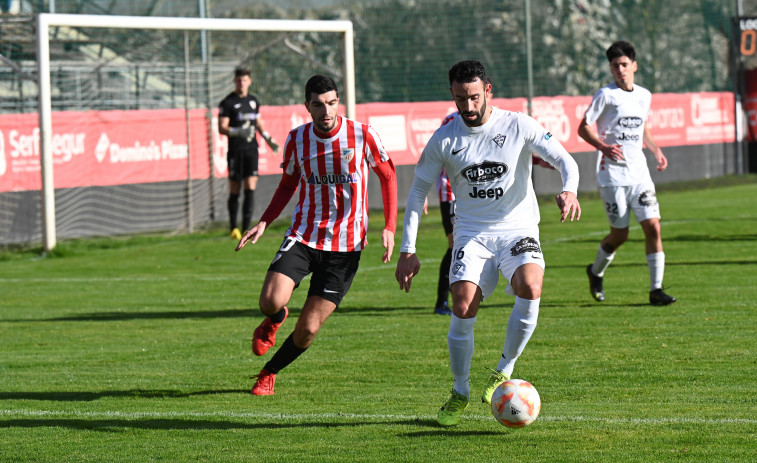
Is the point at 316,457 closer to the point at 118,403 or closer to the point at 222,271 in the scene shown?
the point at 118,403

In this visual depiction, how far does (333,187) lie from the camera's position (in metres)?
7.80

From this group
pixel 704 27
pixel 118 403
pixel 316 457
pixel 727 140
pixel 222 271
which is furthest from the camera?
pixel 704 27

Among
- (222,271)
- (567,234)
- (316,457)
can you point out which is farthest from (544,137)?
(567,234)

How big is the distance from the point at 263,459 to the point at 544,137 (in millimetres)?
2381

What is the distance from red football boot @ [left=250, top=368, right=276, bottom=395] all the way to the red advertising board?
11.8 m

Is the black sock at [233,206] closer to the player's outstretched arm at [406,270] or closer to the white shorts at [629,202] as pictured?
the white shorts at [629,202]

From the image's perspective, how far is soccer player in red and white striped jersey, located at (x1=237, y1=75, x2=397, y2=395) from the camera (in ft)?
25.0

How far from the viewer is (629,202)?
36.1ft

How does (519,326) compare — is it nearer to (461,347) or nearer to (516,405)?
(461,347)

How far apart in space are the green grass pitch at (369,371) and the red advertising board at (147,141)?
375cm

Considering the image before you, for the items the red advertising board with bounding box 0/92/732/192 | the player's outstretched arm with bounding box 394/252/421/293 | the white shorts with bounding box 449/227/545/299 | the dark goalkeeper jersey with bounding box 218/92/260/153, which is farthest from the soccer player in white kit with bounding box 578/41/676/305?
the red advertising board with bounding box 0/92/732/192

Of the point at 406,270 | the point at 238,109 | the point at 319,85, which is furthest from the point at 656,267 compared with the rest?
the point at 238,109

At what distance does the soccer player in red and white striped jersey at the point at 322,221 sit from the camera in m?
7.62

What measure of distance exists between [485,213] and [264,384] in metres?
1.96
